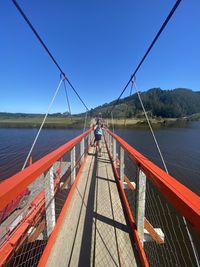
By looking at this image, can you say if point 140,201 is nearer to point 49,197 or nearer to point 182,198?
point 49,197

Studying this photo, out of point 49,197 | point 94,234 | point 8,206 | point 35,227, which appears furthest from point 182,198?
point 35,227

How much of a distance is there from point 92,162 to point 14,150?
23021 millimetres

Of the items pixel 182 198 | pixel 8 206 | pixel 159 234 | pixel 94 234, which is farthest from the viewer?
pixel 8 206

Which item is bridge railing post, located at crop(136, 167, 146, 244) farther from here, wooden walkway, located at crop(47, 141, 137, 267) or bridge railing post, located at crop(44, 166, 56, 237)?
bridge railing post, located at crop(44, 166, 56, 237)

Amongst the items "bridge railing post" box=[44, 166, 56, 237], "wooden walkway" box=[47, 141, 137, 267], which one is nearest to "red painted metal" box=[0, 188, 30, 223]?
"bridge railing post" box=[44, 166, 56, 237]

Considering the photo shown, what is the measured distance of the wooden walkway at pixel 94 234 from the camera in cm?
187

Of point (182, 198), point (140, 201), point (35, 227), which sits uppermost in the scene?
point (182, 198)

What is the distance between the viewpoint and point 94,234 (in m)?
2.26

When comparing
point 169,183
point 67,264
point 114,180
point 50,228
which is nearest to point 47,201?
point 50,228

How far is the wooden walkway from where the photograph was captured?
1874mm

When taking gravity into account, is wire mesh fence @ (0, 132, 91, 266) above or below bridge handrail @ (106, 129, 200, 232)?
below

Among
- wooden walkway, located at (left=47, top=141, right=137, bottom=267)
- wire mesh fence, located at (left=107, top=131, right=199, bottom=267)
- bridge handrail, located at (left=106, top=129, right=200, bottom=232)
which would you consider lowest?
wire mesh fence, located at (left=107, top=131, right=199, bottom=267)

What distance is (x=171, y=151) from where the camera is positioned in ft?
85.8

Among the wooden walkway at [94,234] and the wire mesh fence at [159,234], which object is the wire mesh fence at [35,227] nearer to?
the wooden walkway at [94,234]
